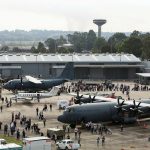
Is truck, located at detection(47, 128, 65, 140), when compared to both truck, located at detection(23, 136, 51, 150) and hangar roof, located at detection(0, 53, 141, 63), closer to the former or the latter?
truck, located at detection(23, 136, 51, 150)

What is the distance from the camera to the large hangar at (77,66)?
137 m

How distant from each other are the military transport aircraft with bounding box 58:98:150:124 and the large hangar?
75.5 m

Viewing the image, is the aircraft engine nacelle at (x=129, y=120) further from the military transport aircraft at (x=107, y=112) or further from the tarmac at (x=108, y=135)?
the tarmac at (x=108, y=135)

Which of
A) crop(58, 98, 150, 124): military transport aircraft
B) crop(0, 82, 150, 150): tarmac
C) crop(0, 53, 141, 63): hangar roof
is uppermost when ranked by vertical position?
crop(0, 53, 141, 63): hangar roof

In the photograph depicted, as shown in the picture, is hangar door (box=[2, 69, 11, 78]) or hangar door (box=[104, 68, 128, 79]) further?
hangar door (box=[104, 68, 128, 79])

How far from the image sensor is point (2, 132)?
191 feet

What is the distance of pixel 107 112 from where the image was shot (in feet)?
204

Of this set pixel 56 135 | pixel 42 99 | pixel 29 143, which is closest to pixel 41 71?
pixel 42 99

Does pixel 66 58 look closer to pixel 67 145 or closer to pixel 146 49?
pixel 146 49

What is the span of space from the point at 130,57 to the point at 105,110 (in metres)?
85.7

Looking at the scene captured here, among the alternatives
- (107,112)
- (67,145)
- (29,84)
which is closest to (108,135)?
(107,112)

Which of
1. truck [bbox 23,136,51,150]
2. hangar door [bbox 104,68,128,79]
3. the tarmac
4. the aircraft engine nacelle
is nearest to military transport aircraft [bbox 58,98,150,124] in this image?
the aircraft engine nacelle

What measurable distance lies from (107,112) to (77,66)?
255 ft

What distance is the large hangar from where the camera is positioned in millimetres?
137250
